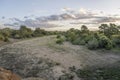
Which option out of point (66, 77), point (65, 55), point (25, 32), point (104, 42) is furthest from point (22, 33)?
point (66, 77)

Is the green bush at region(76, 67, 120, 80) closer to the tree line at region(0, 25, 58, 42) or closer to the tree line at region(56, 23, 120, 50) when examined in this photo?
the tree line at region(56, 23, 120, 50)

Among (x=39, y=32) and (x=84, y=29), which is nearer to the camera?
(x=84, y=29)

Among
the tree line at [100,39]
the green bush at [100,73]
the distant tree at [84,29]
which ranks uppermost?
the distant tree at [84,29]

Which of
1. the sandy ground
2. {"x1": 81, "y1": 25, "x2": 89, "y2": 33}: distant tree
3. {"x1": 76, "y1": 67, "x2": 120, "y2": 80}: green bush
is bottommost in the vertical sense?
{"x1": 76, "y1": 67, "x2": 120, "y2": 80}: green bush

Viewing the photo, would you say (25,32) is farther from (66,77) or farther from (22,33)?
(66,77)

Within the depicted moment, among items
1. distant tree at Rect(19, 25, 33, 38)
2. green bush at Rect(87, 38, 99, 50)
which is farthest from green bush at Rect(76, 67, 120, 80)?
distant tree at Rect(19, 25, 33, 38)

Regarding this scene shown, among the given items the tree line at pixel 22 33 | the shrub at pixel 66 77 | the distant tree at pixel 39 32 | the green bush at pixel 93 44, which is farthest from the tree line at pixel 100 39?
the distant tree at pixel 39 32

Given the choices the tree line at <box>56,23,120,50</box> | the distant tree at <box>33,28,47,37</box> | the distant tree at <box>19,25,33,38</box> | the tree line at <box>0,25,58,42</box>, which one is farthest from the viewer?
the distant tree at <box>33,28,47,37</box>

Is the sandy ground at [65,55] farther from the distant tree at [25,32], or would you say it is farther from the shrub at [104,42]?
the distant tree at [25,32]

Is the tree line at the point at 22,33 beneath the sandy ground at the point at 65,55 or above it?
above

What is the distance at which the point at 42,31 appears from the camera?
7125cm

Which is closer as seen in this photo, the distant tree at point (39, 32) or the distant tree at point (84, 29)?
the distant tree at point (84, 29)

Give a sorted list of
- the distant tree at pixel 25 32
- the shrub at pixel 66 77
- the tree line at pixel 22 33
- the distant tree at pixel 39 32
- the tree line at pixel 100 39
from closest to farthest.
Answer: the shrub at pixel 66 77 < the tree line at pixel 100 39 < the tree line at pixel 22 33 < the distant tree at pixel 25 32 < the distant tree at pixel 39 32

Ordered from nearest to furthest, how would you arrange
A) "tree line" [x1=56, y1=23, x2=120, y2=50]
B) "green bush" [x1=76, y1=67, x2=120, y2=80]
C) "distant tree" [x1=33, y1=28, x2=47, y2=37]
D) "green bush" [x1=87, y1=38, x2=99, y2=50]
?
"green bush" [x1=76, y1=67, x2=120, y2=80]
"green bush" [x1=87, y1=38, x2=99, y2=50]
"tree line" [x1=56, y1=23, x2=120, y2=50]
"distant tree" [x1=33, y1=28, x2=47, y2=37]
